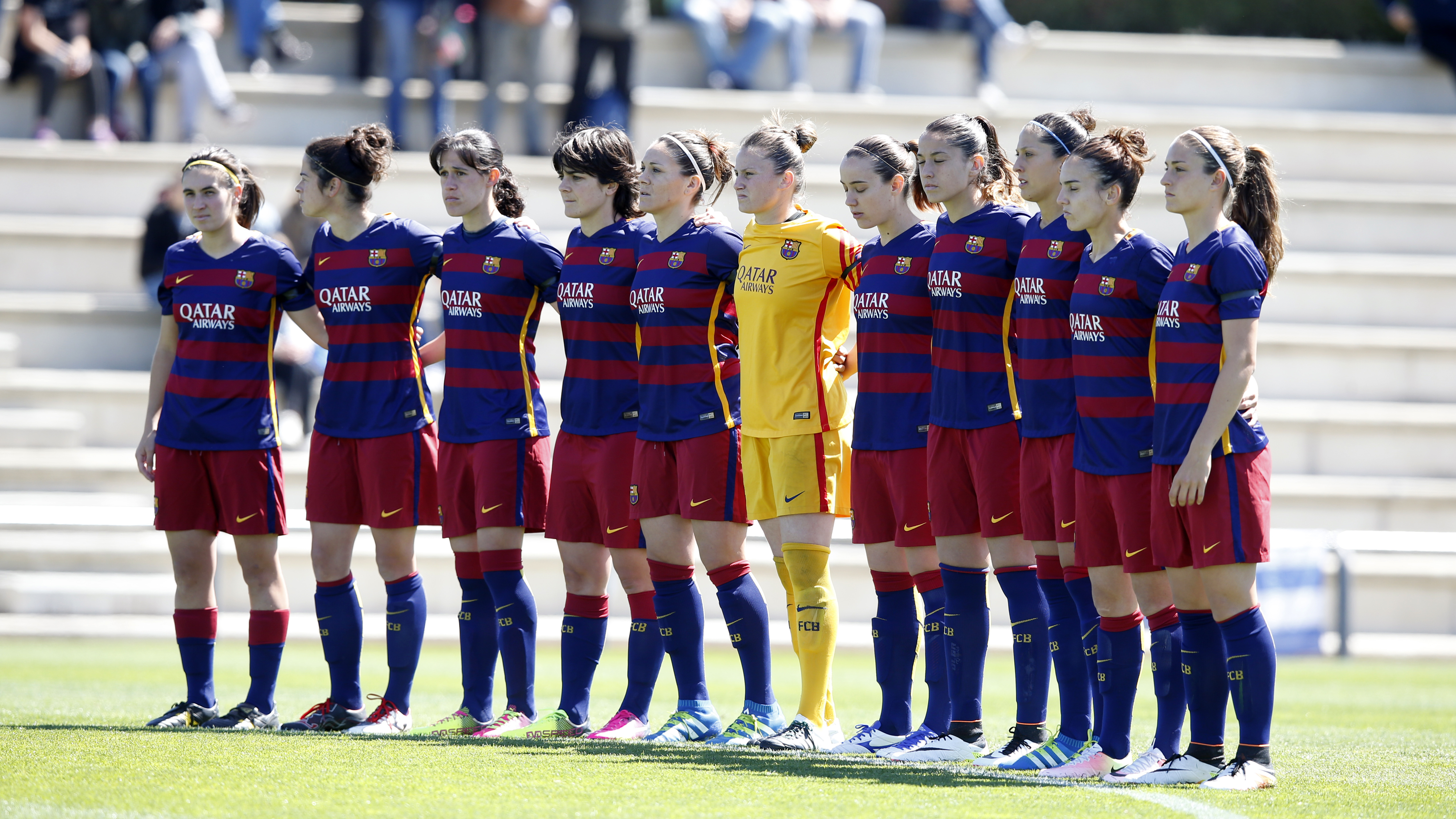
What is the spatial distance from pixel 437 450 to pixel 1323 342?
9997mm

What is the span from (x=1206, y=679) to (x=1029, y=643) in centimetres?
69

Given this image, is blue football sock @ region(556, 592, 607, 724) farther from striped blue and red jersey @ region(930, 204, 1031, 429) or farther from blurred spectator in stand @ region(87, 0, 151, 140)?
blurred spectator in stand @ region(87, 0, 151, 140)

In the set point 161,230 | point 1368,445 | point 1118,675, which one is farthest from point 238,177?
point 1368,445

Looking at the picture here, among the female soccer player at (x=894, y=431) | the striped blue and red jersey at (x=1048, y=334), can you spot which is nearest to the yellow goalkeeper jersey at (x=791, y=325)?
the female soccer player at (x=894, y=431)

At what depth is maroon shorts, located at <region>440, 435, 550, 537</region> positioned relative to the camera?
20.7 ft

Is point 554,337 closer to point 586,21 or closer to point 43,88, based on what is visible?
point 586,21


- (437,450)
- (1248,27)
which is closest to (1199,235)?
(437,450)

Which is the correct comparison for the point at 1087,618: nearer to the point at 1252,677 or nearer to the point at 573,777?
the point at 1252,677

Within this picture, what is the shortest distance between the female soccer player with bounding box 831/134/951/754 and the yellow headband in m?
2.53

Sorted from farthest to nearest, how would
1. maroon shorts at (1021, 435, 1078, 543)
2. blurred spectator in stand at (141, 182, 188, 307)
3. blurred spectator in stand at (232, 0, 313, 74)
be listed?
blurred spectator in stand at (232, 0, 313, 74) < blurred spectator in stand at (141, 182, 188, 307) < maroon shorts at (1021, 435, 1078, 543)

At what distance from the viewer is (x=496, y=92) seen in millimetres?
14562

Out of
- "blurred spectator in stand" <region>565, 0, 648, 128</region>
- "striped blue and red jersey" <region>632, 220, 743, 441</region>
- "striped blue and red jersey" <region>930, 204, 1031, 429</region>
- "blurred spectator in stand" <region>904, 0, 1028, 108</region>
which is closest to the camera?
"striped blue and red jersey" <region>930, 204, 1031, 429</region>

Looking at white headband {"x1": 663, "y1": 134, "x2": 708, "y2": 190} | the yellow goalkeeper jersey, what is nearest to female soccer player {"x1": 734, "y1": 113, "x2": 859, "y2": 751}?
the yellow goalkeeper jersey

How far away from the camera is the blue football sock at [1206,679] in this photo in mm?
5250
